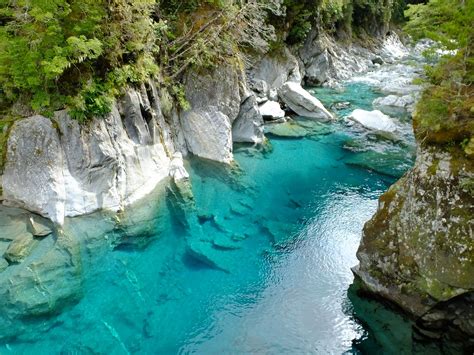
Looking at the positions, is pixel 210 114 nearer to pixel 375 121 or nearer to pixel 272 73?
pixel 272 73

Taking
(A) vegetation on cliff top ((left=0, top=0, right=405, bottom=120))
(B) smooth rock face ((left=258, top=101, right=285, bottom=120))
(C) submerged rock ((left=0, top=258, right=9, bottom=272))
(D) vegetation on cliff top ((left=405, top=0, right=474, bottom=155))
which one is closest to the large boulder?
(B) smooth rock face ((left=258, top=101, right=285, bottom=120))

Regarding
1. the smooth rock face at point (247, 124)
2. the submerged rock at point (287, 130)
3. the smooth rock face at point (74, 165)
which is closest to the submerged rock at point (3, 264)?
the smooth rock face at point (74, 165)

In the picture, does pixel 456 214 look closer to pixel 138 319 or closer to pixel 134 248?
pixel 138 319

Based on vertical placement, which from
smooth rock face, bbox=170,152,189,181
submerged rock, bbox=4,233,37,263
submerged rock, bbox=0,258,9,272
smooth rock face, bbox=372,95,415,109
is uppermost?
smooth rock face, bbox=372,95,415,109

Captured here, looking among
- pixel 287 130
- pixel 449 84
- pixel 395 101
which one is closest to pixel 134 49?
pixel 287 130

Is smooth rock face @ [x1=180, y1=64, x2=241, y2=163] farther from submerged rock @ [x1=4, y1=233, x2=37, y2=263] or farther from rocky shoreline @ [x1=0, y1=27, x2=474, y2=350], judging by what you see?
submerged rock @ [x1=4, y1=233, x2=37, y2=263]

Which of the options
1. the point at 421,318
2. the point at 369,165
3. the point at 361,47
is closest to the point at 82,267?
the point at 421,318
